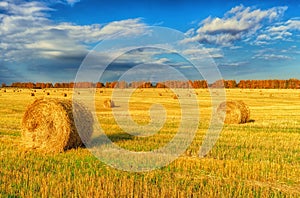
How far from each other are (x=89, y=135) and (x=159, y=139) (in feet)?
8.85

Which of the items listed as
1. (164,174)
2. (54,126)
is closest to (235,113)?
(54,126)

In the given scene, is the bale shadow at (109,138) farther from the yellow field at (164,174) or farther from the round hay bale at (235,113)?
the round hay bale at (235,113)

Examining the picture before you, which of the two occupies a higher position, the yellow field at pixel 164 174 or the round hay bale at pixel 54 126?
the round hay bale at pixel 54 126

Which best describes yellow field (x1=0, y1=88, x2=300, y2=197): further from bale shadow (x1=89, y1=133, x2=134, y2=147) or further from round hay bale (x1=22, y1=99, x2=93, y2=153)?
bale shadow (x1=89, y1=133, x2=134, y2=147)

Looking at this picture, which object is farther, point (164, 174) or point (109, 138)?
point (109, 138)

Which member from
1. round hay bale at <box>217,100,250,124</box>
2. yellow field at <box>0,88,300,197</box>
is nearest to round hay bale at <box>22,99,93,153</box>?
yellow field at <box>0,88,300,197</box>

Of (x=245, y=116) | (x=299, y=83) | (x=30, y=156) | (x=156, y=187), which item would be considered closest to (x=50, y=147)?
(x=30, y=156)

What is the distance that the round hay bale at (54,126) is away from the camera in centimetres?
1117

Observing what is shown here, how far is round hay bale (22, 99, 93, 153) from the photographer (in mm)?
11172

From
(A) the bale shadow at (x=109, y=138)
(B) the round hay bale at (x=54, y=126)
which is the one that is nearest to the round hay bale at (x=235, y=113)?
(A) the bale shadow at (x=109, y=138)

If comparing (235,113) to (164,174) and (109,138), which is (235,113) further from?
(164,174)

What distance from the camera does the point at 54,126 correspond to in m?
11.5

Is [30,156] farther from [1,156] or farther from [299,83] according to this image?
[299,83]

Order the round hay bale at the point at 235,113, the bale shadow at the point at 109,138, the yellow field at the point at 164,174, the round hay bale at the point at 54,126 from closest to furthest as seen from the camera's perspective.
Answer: the yellow field at the point at 164,174 → the round hay bale at the point at 54,126 → the bale shadow at the point at 109,138 → the round hay bale at the point at 235,113
